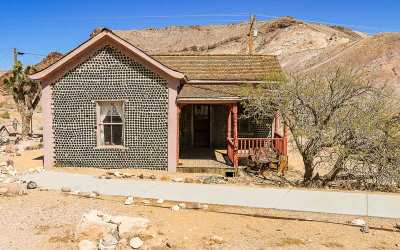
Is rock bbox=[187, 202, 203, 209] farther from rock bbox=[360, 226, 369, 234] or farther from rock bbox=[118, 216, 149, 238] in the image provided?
rock bbox=[360, 226, 369, 234]

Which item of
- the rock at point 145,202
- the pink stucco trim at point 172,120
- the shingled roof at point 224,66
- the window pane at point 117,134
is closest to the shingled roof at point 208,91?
the pink stucco trim at point 172,120

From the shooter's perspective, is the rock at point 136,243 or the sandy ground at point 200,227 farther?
the sandy ground at point 200,227

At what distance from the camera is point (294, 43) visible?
242ft

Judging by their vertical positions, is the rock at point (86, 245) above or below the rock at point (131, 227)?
below

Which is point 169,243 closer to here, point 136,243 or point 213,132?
point 136,243

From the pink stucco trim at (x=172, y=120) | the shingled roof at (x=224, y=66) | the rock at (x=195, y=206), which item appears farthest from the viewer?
the shingled roof at (x=224, y=66)

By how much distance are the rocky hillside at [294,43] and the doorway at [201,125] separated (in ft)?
21.6

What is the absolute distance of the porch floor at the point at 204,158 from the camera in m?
12.8

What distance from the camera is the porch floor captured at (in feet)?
42.0

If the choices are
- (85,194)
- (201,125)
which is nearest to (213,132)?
(201,125)

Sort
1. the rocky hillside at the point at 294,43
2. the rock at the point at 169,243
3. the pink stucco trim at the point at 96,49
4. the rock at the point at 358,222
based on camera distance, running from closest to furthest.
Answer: the rock at the point at 169,243 → the rock at the point at 358,222 → the pink stucco trim at the point at 96,49 → the rocky hillside at the point at 294,43

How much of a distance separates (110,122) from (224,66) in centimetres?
594

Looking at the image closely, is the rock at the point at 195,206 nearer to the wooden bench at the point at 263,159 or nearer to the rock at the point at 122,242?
the rock at the point at 122,242

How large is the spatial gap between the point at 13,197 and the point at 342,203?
7.67 meters
